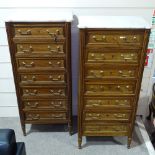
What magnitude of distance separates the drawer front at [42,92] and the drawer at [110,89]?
0.30 m

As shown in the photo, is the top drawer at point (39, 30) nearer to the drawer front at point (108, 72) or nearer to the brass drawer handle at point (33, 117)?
the drawer front at point (108, 72)

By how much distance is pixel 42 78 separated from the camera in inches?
85.8

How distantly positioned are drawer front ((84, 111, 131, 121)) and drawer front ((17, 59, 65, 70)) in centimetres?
53

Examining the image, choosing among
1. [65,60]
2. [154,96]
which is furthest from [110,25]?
[154,96]

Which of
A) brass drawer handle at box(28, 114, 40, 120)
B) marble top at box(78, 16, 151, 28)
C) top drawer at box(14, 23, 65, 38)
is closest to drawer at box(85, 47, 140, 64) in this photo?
marble top at box(78, 16, 151, 28)

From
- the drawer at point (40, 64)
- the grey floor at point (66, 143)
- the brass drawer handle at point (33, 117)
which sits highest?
the drawer at point (40, 64)

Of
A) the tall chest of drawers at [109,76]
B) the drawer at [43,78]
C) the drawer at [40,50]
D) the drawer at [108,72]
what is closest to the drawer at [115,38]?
the tall chest of drawers at [109,76]

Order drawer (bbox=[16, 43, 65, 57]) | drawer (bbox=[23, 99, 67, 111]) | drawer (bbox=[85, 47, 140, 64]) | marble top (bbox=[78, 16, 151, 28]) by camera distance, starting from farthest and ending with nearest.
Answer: drawer (bbox=[23, 99, 67, 111]) < drawer (bbox=[16, 43, 65, 57]) < drawer (bbox=[85, 47, 140, 64]) < marble top (bbox=[78, 16, 151, 28])

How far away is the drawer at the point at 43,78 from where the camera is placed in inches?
84.9

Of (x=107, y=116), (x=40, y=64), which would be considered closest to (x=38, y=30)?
(x=40, y=64)

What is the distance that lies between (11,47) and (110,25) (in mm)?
877

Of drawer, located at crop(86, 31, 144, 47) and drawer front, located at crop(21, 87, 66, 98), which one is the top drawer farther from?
drawer front, located at crop(21, 87, 66, 98)

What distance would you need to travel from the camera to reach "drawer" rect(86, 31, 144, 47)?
1.83 m

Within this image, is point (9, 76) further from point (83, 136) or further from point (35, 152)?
point (83, 136)
